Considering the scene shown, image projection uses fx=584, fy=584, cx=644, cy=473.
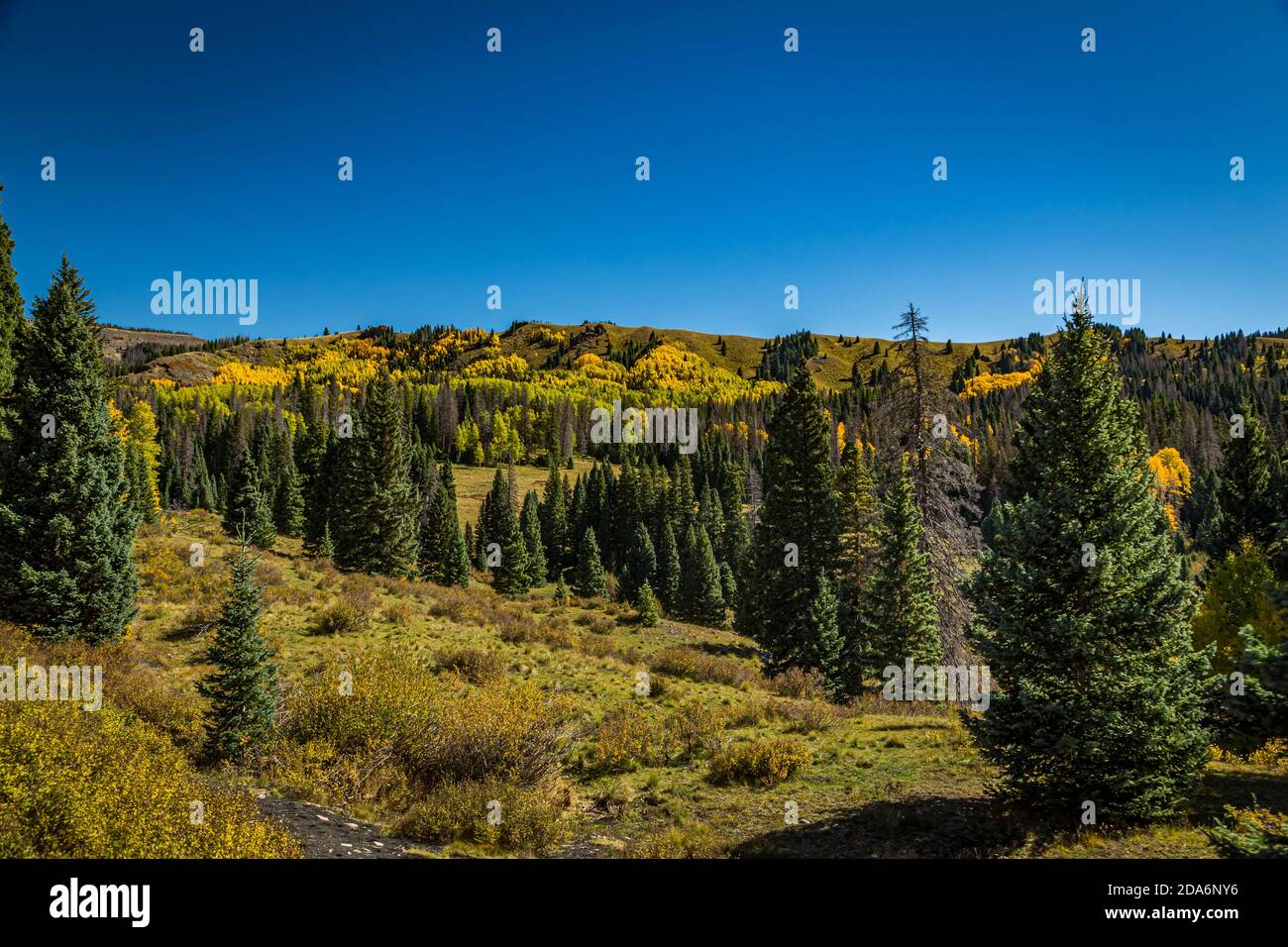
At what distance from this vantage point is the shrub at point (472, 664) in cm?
2092

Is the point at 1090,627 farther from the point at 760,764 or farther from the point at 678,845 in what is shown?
the point at 678,845

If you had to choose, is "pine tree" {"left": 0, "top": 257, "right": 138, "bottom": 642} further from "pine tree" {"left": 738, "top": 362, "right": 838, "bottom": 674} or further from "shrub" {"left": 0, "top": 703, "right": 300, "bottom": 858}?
"pine tree" {"left": 738, "top": 362, "right": 838, "bottom": 674}

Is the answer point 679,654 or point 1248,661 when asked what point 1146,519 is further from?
point 679,654

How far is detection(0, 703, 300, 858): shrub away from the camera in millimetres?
6582

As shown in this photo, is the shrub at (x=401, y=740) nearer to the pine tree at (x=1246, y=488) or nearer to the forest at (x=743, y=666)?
the forest at (x=743, y=666)

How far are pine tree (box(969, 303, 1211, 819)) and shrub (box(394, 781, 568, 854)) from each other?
8.20 m

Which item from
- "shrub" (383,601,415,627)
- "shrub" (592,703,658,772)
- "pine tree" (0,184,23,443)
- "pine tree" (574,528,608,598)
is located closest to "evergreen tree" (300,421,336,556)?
"shrub" (383,601,415,627)

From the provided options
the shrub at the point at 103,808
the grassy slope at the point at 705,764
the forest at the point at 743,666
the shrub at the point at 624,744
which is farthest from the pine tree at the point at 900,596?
the shrub at the point at 103,808

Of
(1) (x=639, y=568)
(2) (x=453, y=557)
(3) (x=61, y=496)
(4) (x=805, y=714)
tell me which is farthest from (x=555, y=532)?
(4) (x=805, y=714)

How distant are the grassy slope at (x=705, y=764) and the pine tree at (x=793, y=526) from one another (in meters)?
3.86

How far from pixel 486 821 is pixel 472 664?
12.1 metres

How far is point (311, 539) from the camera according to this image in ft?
164

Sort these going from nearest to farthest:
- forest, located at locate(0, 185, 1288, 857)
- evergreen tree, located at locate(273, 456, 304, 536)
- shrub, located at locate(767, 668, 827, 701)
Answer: forest, located at locate(0, 185, 1288, 857)
shrub, located at locate(767, 668, 827, 701)
evergreen tree, located at locate(273, 456, 304, 536)
